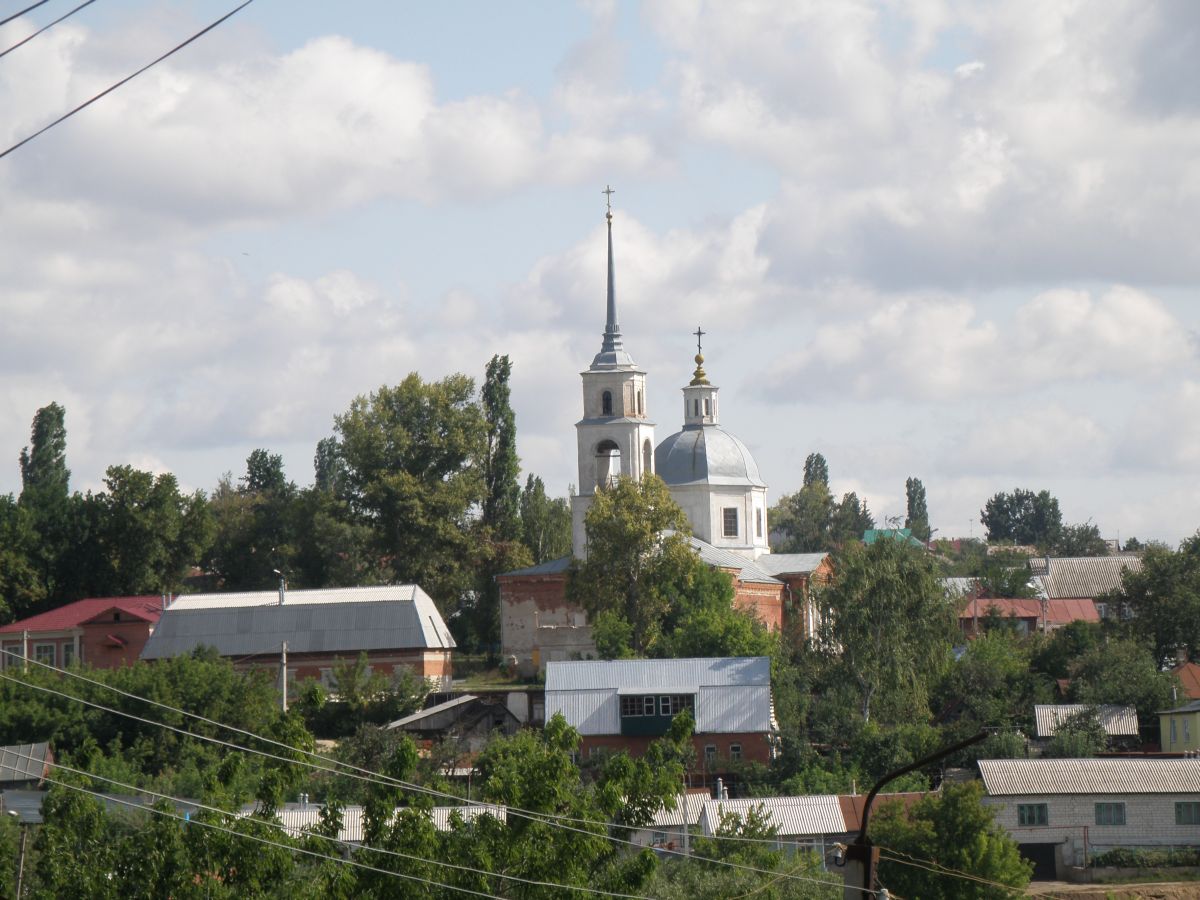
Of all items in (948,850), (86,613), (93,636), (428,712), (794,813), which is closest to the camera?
(948,850)

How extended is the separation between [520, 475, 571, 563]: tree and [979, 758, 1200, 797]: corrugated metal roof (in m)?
36.2

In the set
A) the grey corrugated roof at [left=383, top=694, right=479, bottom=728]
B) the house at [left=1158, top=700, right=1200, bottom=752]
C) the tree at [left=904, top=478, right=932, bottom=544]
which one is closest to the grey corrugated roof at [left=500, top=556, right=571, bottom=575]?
the grey corrugated roof at [left=383, top=694, right=479, bottom=728]

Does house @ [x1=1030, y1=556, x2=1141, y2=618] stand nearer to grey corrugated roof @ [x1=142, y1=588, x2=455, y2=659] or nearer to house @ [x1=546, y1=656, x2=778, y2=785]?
grey corrugated roof @ [x1=142, y1=588, x2=455, y2=659]

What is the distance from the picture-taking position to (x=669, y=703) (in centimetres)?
6003

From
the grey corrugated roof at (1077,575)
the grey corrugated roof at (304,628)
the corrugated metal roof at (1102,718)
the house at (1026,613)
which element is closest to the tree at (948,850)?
the corrugated metal roof at (1102,718)

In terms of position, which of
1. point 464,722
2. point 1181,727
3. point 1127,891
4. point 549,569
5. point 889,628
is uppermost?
point 549,569

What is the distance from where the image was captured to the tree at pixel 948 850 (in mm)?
42250

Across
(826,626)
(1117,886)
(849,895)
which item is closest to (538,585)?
(826,626)

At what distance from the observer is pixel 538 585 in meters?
72.4

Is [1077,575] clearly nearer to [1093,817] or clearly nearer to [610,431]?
[610,431]

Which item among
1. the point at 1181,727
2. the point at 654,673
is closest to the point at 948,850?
the point at 654,673

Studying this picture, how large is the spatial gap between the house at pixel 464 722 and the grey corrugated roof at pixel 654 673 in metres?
2.47

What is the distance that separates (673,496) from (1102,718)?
24.3 m

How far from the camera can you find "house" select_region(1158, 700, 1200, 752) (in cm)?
5909
